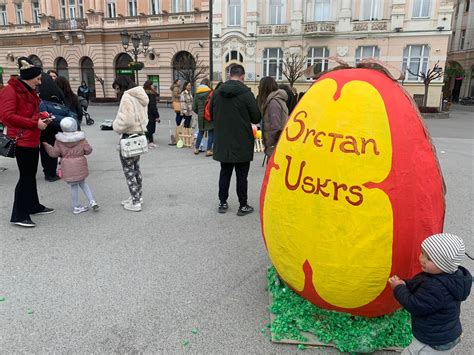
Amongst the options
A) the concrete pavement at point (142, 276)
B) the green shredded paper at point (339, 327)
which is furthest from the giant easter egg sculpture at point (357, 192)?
the concrete pavement at point (142, 276)

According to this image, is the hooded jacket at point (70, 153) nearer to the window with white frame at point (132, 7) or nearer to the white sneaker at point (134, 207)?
the white sneaker at point (134, 207)

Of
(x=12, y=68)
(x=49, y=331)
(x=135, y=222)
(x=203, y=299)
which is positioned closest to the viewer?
(x=49, y=331)

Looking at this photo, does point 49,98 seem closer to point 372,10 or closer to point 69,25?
point 372,10

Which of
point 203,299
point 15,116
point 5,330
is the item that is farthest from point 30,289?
point 15,116

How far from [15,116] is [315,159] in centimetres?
352

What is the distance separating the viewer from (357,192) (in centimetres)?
226

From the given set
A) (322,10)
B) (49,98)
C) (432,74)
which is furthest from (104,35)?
(49,98)

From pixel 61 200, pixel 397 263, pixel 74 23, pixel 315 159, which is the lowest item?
pixel 61 200

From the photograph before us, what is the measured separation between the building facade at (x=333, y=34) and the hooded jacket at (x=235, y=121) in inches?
858

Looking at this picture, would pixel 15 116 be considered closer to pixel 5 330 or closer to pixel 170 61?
pixel 5 330

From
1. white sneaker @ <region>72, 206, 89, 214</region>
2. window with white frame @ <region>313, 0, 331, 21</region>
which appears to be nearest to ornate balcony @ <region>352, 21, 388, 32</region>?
window with white frame @ <region>313, 0, 331, 21</region>

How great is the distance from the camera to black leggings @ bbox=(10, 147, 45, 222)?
4.32 metres

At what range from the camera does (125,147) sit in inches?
190

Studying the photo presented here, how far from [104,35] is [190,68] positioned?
8432 mm
